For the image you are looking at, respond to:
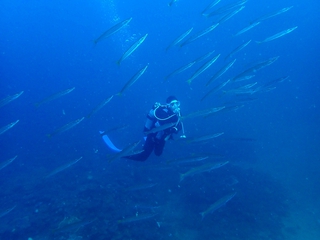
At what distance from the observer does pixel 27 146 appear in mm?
19094

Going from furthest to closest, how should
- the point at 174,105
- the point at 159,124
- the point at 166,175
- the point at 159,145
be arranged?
the point at 166,175 → the point at 159,145 → the point at 159,124 → the point at 174,105

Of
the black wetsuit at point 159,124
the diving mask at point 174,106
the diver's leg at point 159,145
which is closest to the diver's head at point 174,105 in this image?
the diving mask at point 174,106

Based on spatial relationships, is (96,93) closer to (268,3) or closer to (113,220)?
(113,220)

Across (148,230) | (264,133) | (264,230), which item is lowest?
(264,133)

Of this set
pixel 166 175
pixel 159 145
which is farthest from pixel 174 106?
pixel 166 175

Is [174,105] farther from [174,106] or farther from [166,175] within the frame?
[166,175]

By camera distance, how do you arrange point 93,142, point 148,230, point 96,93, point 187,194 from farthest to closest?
point 96,93, point 93,142, point 187,194, point 148,230

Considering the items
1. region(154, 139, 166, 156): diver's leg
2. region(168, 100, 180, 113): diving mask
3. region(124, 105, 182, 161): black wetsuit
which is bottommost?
region(154, 139, 166, 156): diver's leg

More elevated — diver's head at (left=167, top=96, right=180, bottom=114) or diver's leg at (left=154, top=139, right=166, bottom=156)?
diver's head at (left=167, top=96, right=180, bottom=114)

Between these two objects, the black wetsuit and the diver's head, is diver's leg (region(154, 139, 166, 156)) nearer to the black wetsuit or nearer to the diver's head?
the black wetsuit

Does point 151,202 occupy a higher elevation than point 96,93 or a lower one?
higher

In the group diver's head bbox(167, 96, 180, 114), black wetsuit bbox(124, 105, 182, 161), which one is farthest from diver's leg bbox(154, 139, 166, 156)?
diver's head bbox(167, 96, 180, 114)

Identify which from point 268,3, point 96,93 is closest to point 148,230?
point 96,93

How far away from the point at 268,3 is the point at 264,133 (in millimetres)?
57389
